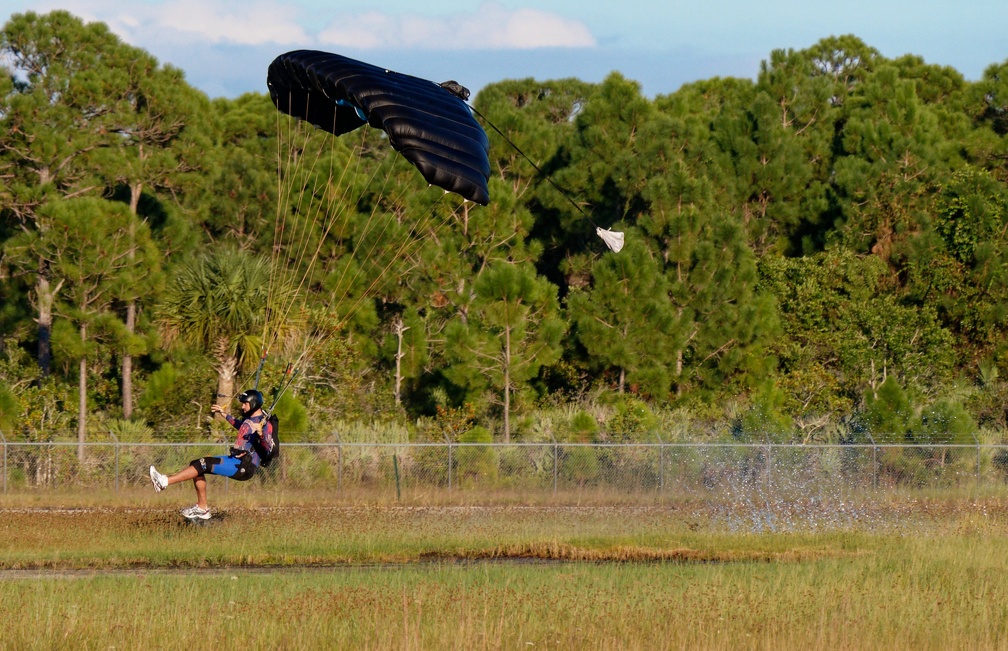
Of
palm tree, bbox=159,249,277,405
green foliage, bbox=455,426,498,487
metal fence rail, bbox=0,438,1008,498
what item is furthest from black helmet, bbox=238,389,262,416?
palm tree, bbox=159,249,277,405

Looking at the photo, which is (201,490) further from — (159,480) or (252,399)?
(252,399)

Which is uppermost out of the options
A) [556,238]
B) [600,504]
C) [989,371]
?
[556,238]

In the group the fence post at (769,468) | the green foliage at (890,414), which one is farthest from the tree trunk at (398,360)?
the green foliage at (890,414)

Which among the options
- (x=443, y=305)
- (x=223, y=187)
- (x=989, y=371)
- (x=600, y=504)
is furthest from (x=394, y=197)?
(x=989, y=371)

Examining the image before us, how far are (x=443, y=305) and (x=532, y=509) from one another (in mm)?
11270

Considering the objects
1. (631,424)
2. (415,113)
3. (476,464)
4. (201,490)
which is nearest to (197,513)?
(201,490)

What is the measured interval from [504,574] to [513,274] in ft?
50.5

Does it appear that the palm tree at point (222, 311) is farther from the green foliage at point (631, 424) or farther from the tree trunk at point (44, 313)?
the green foliage at point (631, 424)

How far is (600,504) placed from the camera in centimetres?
2445

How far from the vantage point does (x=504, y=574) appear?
1454 cm

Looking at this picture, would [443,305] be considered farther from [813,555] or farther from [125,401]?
[813,555]

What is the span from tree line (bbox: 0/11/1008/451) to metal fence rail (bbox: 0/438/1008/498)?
1434 mm

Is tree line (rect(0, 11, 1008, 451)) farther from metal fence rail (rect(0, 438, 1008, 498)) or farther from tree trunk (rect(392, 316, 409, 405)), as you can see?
metal fence rail (rect(0, 438, 1008, 498))

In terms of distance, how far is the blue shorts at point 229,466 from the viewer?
13961 mm
